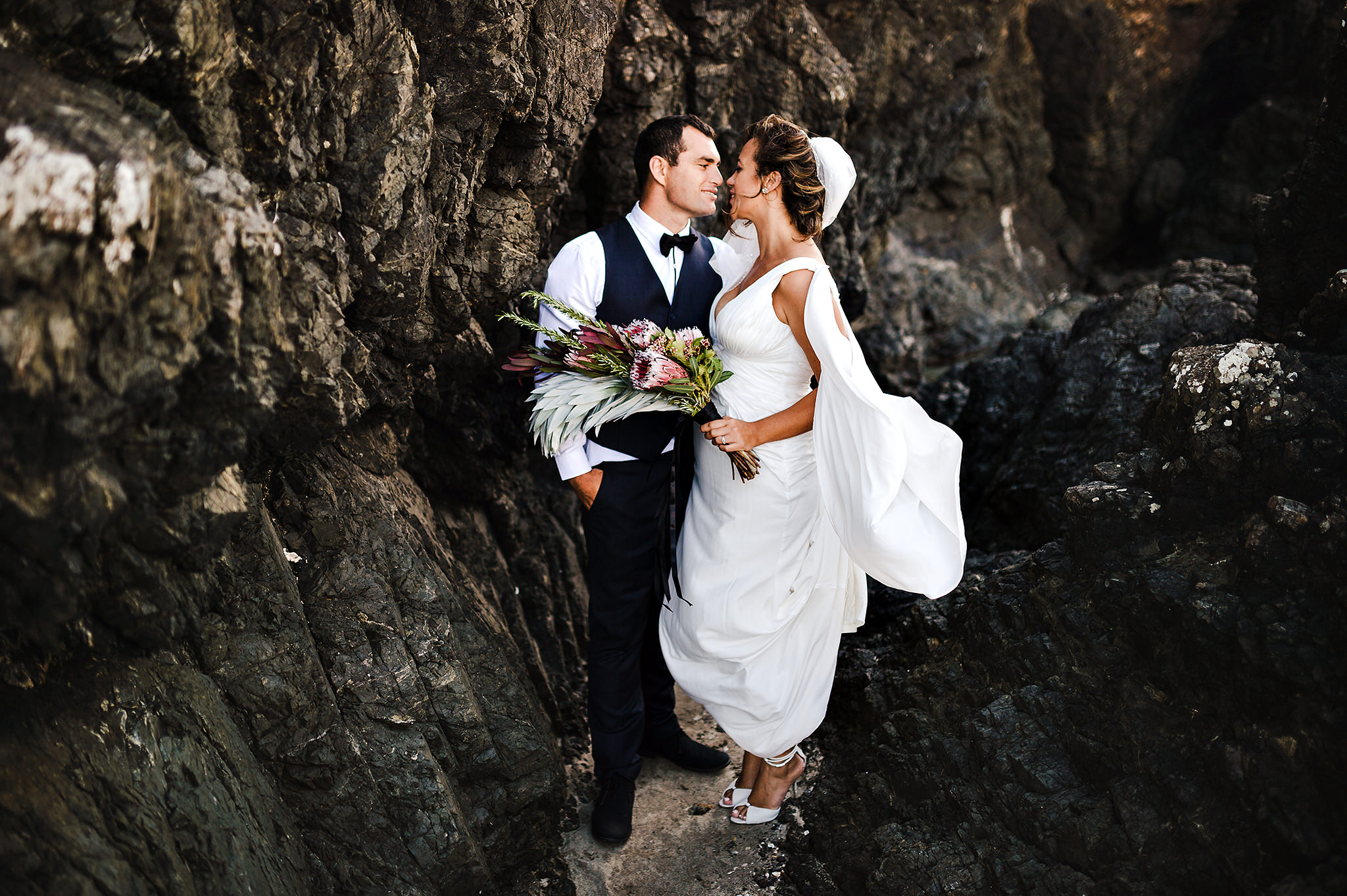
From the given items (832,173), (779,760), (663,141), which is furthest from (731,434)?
(779,760)

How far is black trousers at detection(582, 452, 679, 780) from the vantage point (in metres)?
3.77

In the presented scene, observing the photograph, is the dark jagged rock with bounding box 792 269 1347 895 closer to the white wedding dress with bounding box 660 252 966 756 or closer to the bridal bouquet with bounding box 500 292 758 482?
the white wedding dress with bounding box 660 252 966 756

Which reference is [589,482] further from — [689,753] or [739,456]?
[689,753]

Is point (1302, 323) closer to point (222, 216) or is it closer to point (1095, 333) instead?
point (1095, 333)

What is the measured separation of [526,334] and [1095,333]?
3.36 metres

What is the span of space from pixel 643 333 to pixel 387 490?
1.22m

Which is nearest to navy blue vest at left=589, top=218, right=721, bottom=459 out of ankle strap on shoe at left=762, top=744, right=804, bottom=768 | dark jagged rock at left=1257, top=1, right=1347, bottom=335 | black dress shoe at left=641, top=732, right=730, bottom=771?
ankle strap on shoe at left=762, top=744, right=804, bottom=768

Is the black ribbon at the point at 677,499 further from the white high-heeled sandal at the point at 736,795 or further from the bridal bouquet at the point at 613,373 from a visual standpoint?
the white high-heeled sandal at the point at 736,795

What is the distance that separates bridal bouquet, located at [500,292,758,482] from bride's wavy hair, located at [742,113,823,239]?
2.04 feet

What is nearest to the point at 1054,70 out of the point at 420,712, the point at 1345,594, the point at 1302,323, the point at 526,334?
the point at 1302,323

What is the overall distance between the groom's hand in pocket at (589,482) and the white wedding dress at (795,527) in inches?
16.5

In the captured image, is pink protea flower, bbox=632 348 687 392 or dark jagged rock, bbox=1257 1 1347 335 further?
dark jagged rock, bbox=1257 1 1347 335

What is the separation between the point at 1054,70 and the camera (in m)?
9.98

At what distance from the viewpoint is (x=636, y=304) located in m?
3.74
